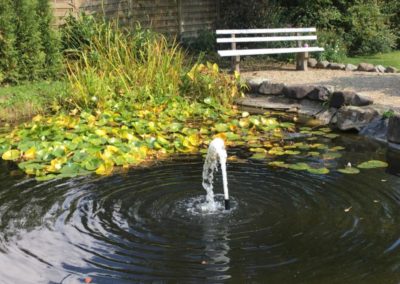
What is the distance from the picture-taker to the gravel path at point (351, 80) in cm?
844

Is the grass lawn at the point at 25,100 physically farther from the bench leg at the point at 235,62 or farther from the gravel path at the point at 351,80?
the gravel path at the point at 351,80

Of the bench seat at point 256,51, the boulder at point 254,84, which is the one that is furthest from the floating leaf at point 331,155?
the bench seat at point 256,51

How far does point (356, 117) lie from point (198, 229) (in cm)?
386

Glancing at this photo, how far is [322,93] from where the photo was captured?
8.40 meters

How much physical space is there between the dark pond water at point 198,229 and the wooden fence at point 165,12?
7.47 meters

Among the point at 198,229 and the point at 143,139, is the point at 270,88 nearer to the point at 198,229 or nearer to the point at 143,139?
the point at 143,139

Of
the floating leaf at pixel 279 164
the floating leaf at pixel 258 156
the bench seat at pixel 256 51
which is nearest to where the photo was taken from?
the floating leaf at pixel 279 164

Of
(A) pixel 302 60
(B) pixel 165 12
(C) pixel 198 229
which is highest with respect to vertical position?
(B) pixel 165 12

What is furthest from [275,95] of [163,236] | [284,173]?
[163,236]

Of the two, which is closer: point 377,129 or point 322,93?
point 377,129

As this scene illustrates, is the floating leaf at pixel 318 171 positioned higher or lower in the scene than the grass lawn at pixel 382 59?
lower

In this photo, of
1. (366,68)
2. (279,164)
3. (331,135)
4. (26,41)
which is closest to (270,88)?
(331,135)

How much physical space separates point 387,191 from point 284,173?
97 centimetres

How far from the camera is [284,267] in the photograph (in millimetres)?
3525
